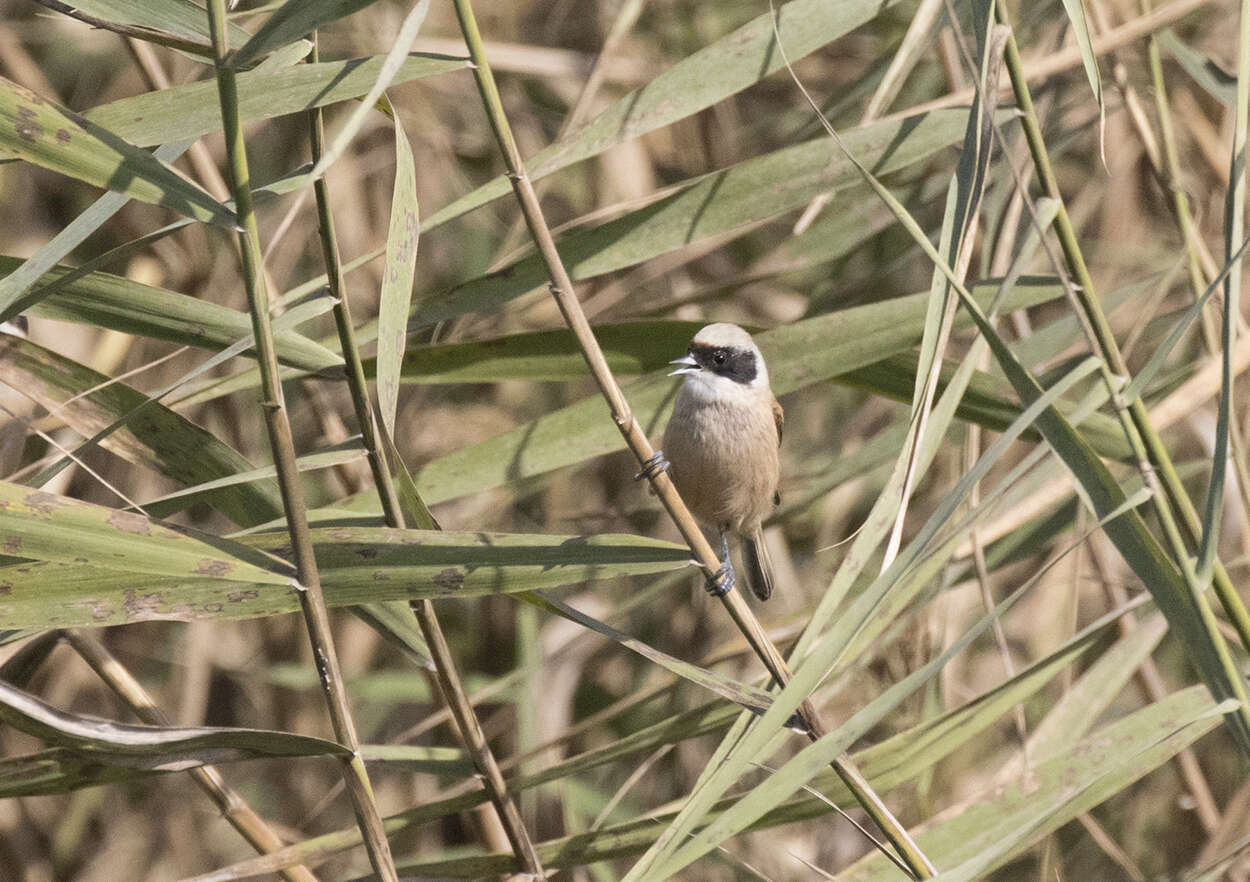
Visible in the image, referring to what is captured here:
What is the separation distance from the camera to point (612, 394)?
5.27 ft

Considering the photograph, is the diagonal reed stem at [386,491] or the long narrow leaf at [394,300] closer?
the long narrow leaf at [394,300]

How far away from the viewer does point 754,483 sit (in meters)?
3.20

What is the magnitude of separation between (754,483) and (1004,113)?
4.52ft

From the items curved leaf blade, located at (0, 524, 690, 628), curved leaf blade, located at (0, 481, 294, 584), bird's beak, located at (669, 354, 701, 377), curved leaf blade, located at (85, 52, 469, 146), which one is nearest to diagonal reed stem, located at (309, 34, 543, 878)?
curved leaf blade, located at (85, 52, 469, 146)

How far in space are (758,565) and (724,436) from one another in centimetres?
84

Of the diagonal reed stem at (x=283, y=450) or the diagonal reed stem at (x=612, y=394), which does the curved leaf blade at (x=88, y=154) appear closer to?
the diagonal reed stem at (x=283, y=450)

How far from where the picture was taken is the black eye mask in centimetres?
272

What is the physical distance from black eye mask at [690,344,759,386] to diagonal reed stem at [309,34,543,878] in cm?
96

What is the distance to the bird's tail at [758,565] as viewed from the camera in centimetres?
368

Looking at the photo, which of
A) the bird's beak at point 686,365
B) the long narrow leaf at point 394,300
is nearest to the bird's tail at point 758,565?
the bird's beak at point 686,365

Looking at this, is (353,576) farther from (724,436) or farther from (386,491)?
(724,436)

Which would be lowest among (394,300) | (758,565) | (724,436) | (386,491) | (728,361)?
(758,565)

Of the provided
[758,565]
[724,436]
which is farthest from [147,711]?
[758,565]

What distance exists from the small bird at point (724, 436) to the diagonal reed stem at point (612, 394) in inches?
39.2
